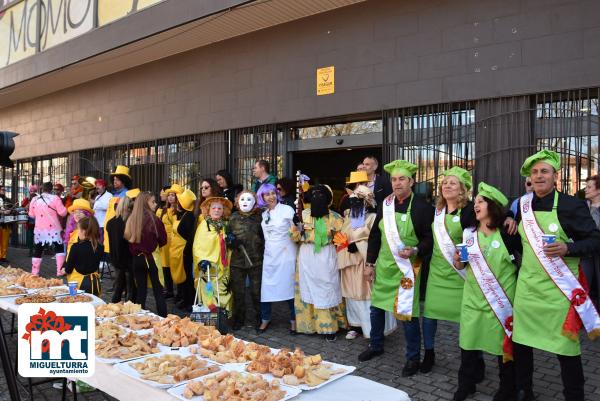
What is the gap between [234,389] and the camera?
2.34m

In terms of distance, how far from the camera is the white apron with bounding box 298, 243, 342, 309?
5.66 m

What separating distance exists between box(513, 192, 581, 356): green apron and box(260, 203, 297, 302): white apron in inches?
113

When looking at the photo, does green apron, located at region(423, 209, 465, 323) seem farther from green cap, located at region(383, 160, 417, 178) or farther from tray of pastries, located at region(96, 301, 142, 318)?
tray of pastries, located at region(96, 301, 142, 318)

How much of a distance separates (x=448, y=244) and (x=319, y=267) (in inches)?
73.1

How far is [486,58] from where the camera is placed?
6699 millimetres

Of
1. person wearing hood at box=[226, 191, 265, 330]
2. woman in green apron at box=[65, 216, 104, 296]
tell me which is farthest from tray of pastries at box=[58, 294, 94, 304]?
person wearing hood at box=[226, 191, 265, 330]

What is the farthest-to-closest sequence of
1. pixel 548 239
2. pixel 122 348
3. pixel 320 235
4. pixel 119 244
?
pixel 119 244
pixel 320 235
pixel 548 239
pixel 122 348

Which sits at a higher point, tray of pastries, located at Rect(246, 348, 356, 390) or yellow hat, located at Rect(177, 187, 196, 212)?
yellow hat, located at Rect(177, 187, 196, 212)

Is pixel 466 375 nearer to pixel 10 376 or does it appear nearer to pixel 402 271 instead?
pixel 402 271

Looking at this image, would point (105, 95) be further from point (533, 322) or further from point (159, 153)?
point (533, 322)

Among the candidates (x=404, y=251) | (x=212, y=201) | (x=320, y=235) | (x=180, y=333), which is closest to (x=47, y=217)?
(x=212, y=201)

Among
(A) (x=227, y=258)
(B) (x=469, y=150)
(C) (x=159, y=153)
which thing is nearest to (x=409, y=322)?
(A) (x=227, y=258)

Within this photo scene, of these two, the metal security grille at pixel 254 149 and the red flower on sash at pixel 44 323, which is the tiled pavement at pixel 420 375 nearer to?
the red flower on sash at pixel 44 323

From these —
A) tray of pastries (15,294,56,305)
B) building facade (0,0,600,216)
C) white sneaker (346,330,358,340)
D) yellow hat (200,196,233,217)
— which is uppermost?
building facade (0,0,600,216)
